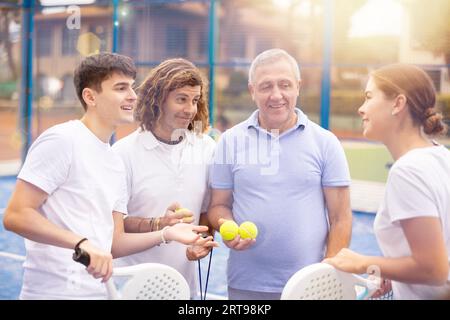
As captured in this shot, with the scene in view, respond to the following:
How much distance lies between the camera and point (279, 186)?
6.32 feet

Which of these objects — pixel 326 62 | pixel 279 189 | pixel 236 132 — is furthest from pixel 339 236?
pixel 326 62

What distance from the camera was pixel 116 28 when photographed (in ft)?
25.4

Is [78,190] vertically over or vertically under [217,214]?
over

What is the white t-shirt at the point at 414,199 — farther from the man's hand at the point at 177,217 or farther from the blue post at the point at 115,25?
the blue post at the point at 115,25

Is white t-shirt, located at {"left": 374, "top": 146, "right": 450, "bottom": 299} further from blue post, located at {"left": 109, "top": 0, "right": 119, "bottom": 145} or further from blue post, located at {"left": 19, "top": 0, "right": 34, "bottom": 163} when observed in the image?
blue post, located at {"left": 19, "top": 0, "right": 34, "bottom": 163}

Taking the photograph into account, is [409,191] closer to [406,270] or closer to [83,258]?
[406,270]

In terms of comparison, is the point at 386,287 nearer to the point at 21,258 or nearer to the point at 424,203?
the point at 424,203

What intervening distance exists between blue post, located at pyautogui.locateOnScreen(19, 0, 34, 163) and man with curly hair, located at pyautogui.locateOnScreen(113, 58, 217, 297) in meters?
7.29

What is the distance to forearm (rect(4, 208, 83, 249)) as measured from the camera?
4.81 ft

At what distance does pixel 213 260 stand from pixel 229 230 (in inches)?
121

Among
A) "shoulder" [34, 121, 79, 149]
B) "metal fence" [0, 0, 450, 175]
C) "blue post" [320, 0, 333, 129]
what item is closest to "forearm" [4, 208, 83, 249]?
"shoulder" [34, 121, 79, 149]

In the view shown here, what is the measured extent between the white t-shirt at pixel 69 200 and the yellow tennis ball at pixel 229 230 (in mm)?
305

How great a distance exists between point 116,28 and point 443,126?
668cm
